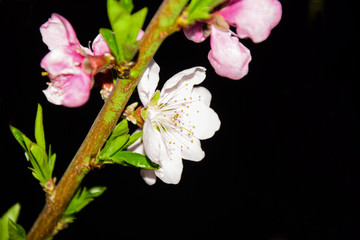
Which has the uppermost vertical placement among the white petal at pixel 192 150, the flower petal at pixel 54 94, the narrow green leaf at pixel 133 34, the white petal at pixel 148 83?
the narrow green leaf at pixel 133 34

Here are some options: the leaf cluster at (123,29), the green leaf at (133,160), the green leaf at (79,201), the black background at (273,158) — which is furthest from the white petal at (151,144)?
the black background at (273,158)

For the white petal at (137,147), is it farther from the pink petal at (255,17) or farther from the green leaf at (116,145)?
the pink petal at (255,17)

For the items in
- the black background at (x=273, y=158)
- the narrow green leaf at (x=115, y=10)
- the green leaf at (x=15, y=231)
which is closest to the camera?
the narrow green leaf at (x=115, y=10)

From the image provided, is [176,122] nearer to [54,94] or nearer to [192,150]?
[192,150]

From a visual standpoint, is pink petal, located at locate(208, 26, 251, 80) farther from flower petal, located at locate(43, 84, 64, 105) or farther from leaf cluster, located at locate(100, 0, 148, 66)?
flower petal, located at locate(43, 84, 64, 105)

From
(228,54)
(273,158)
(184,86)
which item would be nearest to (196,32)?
(228,54)

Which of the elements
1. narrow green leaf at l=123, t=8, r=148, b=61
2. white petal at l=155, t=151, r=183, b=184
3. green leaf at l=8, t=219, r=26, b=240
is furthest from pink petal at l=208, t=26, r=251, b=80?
green leaf at l=8, t=219, r=26, b=240

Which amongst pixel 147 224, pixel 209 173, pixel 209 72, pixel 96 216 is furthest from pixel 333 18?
pixel 96 216
